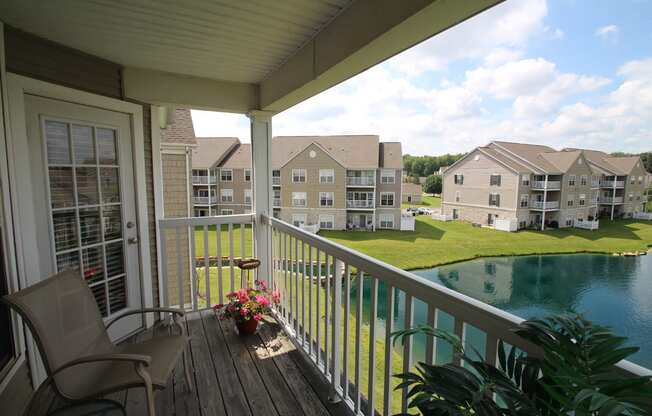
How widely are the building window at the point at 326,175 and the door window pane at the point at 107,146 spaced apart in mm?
14371

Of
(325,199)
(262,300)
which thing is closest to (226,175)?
(325,199)

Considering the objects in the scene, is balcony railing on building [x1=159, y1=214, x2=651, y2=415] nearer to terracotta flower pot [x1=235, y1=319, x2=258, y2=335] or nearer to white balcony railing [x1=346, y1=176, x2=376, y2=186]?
terracotta flower pot [x1=235, y1=319, x2=258, y2=335]

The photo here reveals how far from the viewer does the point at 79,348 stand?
181cm

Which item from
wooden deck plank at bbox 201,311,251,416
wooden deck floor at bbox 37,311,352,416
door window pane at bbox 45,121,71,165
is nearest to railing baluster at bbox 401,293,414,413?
wooden deck floor at bbox 37,311,352,416

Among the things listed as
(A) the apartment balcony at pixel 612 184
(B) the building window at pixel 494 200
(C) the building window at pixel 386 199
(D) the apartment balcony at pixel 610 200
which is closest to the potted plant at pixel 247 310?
(A) the apartment balcony at pixel 612 184

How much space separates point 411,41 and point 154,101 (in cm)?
258

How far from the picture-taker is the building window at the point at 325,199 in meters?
17.4

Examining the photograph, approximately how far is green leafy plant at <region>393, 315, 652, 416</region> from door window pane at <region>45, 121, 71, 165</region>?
290cm

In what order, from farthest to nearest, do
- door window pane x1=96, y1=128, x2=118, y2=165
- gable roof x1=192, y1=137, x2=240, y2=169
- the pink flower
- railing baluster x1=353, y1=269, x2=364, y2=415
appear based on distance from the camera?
gable roof x1=192, y1=137, x2=240, y2=169, the pink flower, door window pane x1=96, y1=128, x2=118, y2=165, railing baluster x1=353, y1=269, x2=364, y2=415

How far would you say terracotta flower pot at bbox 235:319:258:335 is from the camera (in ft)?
9.41

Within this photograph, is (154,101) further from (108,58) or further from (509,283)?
(509,283)

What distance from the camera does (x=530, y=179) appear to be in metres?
7.41

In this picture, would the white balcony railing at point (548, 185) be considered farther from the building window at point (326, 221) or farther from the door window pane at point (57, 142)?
the building window at point (326, 221)

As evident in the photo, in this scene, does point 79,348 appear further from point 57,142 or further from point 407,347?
point 407,347
